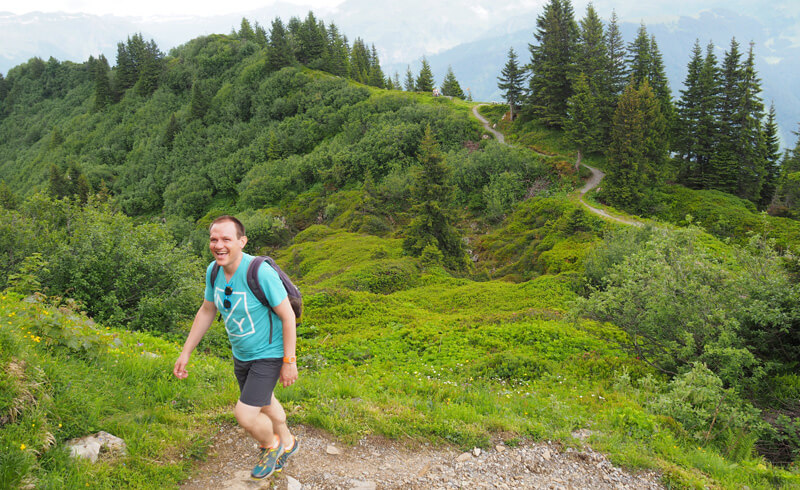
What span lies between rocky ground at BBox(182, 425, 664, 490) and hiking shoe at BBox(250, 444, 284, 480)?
0.09m

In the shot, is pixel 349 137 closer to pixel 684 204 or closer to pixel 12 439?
pixel 684 204

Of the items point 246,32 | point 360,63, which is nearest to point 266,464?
point 360,63

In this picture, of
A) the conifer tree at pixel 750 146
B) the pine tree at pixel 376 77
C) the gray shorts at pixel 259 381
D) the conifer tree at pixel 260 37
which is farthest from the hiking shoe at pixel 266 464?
the conifer tree at pixel 260 37

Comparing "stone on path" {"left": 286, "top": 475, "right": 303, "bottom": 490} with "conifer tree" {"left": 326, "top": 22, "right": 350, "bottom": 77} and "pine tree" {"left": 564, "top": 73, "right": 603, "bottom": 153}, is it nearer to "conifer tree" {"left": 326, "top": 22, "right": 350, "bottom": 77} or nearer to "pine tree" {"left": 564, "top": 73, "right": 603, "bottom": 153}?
"pine tree" {"left": 564, "top": 73, "right": 603, "bottom": 153}

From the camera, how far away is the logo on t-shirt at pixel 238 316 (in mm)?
3885

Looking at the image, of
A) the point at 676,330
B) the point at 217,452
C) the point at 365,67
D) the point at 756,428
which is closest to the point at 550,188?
the point at 676,330

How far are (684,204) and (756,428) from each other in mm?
38820

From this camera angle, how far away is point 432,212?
28.2 meters

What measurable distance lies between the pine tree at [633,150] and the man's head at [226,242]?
129 ft

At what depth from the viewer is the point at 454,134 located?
175 ft

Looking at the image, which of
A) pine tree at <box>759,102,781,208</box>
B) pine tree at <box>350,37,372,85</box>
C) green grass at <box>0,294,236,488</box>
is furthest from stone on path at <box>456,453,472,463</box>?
pine tree at <box>350,37,372,85</box>

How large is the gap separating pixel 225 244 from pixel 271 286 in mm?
573

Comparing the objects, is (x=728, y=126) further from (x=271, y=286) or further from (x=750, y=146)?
(x=271, y=286)

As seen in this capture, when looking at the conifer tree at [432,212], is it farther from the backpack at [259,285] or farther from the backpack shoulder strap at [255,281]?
the backpack shoulder strap at [255,281]
